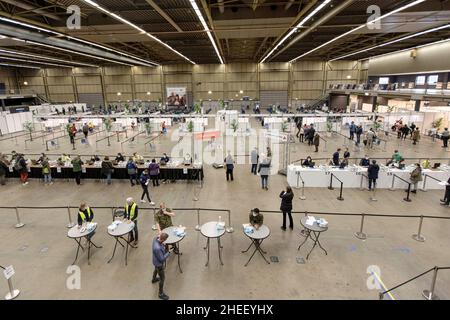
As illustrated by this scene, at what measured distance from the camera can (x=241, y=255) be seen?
6.68 meters

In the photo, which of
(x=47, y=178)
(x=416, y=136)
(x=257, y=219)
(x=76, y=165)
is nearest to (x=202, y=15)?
(x=76, y=165)

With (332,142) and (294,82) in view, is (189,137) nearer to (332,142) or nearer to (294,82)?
(332,142)

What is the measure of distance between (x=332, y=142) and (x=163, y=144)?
1347 centimetres

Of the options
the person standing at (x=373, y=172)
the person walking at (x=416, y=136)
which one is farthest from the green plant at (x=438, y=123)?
the person standing at (x=373, y=172)

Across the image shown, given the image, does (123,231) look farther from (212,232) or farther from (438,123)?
(438,123)

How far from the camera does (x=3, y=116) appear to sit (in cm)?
2498

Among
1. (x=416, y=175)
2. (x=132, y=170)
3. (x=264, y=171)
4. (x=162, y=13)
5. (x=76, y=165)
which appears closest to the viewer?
(x=416, y=175)

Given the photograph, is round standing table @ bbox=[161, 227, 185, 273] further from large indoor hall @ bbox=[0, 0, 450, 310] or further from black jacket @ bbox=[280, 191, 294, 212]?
black jacket @ bbox=[280, 191, 294, 212]

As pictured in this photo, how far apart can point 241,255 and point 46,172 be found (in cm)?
1013

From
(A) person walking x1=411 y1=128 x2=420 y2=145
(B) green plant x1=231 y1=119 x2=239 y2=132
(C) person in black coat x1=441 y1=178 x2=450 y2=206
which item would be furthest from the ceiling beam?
(A) person walking x1=411 y1=128 x2=420 y2=145

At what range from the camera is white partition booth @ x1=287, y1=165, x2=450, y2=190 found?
11047mm

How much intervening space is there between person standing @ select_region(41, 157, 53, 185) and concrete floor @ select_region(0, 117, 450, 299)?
1.58m

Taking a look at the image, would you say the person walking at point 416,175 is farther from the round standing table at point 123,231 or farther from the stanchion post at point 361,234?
the round standing table at point 123,231
